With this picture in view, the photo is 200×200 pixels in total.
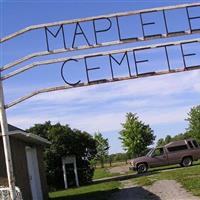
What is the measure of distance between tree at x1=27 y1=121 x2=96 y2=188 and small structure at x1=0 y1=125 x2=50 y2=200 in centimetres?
1296

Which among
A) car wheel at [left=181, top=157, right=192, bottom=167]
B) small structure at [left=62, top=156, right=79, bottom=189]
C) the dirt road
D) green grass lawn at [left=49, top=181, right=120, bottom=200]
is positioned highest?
small structure at [left=62, top=156, right=79, bottom=189]

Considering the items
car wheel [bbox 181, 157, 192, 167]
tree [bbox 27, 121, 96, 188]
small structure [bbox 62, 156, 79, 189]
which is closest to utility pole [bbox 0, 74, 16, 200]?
small structure [bbox 62, 156, 79, 189]

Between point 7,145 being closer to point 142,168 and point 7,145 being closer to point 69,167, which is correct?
point 69,167

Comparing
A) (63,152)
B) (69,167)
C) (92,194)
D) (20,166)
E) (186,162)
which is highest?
(63,152)

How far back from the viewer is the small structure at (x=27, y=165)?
20.1m

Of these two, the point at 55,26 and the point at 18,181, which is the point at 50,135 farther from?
the point at 55,26

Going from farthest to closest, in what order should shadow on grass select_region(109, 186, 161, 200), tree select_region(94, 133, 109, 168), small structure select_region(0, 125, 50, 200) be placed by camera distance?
1. tree select_region(94, 133, 109, 168)
2. shadow on grass select_region(109, 186, 161, 200)
3. small structure select_region(0, 125, 50, 200)

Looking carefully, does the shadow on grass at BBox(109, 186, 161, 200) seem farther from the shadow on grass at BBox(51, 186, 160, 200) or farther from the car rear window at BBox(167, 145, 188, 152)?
the car rear window at BBox(167, 145, 188, 152)

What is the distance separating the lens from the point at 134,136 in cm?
6688

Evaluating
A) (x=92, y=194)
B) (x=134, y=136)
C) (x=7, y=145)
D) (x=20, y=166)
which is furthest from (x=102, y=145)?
(x=7, y=145)

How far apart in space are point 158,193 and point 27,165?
530cm

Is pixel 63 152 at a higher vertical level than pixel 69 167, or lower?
higher

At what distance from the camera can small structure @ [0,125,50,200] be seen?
66.0 feet

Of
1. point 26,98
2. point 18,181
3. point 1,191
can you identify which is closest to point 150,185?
point 18,181
